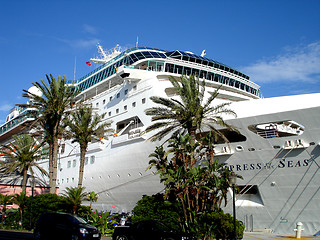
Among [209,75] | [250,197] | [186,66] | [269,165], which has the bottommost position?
[250,197]

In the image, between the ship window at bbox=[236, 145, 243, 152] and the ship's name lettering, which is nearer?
the ship's name lettering

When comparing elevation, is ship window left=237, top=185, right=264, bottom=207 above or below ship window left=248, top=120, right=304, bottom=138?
below

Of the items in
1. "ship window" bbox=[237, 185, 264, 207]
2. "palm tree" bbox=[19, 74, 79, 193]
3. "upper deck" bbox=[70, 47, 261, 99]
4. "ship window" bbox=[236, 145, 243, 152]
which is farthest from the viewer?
"upper deck" bbox=[70, 47, 261, 99]

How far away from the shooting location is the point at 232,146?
→ 55.8 feet

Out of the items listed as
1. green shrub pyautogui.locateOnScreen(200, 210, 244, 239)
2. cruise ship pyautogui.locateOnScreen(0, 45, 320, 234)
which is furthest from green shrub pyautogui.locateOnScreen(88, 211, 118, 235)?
green shrub pyautogui.locateOnScreen(200, 210, 244, 239)

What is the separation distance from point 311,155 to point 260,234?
434cm

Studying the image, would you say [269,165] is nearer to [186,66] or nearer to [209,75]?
[209,75]

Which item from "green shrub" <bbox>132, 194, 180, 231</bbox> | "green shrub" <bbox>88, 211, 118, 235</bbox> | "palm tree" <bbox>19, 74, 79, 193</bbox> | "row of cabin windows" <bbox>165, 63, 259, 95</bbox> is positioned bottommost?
"green shrub" <bbox>88, 211, 118, 235</bbox>

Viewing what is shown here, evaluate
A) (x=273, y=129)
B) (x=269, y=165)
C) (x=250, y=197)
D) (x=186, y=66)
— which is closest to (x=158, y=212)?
(x=250, y=197)

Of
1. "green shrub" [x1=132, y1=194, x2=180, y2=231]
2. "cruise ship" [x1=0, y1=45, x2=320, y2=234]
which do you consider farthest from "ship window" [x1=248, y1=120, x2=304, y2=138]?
"green shrub" [x1=132, y1=194, x2=180, y2=231]

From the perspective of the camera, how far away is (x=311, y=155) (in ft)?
48.6

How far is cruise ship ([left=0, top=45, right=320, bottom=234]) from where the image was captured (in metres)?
14.9

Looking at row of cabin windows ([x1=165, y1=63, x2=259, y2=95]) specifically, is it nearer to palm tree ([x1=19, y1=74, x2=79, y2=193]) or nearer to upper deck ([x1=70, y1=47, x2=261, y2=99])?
upper deck ([x1=70, y1=47, x2=261, y2=99])

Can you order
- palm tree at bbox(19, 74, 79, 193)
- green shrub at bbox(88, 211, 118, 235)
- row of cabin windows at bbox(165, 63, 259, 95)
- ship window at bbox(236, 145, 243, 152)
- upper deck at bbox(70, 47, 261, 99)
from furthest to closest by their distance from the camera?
upper deck at bbox(70, 47, 261, 99), row of cabin windows at bbox(165, 63, 259, 95), palm tree at bbox(19, 74, 79, 193), ship window at bbox(236, 145, 243, 152), green shrub at bbox(88, 211, 118, 235)
